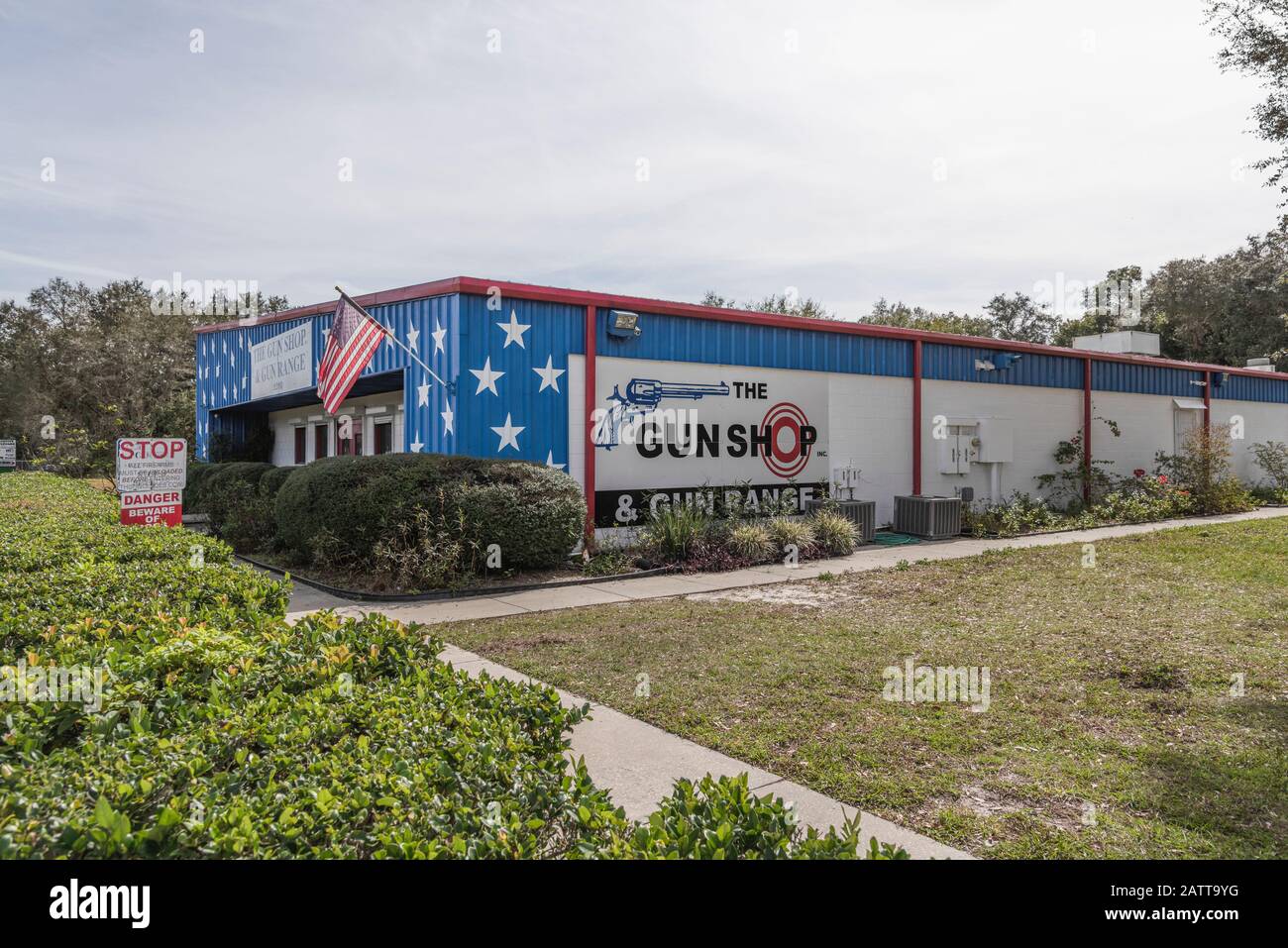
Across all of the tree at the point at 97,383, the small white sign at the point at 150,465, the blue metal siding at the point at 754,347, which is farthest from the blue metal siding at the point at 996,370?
the tree at the point at 97,383

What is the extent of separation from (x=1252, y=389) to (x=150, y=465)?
2948cm

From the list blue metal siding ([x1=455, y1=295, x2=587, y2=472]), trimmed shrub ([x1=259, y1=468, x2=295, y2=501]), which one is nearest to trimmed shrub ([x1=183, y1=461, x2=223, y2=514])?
trimmed shrub ([x1=259, y1=468, x2=295, y2=501])

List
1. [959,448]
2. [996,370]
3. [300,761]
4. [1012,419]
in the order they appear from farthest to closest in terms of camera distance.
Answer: [1012,419], [996,370], [959,448], [300,761]

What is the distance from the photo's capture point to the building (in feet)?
39.8

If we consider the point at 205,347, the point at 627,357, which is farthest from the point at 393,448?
the point at 205,347

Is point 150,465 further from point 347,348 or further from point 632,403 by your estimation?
point 632,403

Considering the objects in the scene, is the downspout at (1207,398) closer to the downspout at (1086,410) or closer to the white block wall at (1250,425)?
the white block wall at (1250,425)

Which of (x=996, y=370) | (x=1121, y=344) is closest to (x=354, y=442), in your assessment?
(x=996, y=370)

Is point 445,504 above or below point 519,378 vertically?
below

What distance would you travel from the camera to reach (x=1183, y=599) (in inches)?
355

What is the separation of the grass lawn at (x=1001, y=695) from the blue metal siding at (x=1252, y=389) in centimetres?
1740

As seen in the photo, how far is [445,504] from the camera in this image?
1021cm
